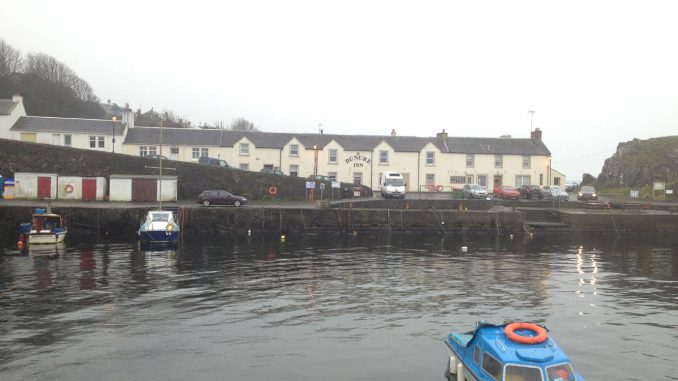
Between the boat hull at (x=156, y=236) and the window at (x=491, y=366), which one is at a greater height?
the boat hull at (x=156, y=236)

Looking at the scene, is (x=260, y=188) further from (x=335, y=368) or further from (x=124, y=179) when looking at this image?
(x=335, y=368)

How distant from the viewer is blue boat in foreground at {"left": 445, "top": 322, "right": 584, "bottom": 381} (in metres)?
11.7

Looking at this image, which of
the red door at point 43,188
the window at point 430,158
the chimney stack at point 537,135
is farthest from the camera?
the chimney stack at point 537,135

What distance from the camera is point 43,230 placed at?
126 ft

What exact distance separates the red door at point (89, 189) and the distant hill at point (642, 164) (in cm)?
7711

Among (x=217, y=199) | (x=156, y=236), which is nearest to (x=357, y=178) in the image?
(x=217, y=199)

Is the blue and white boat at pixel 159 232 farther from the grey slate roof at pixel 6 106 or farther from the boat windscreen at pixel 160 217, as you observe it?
the grey slate roof at pixel 6 106

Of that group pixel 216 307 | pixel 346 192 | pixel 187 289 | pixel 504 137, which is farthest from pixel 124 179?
pixel 504 137

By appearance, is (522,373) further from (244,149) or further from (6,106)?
(6,106)

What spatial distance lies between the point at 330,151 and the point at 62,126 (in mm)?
37571

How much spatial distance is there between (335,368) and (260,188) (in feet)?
155

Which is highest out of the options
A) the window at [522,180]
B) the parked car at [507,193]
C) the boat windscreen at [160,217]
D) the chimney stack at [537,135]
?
the chimney stack at [537,135]

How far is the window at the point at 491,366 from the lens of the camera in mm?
11997

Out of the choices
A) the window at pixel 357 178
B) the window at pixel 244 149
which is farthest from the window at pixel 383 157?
the window at pixel 244 149
